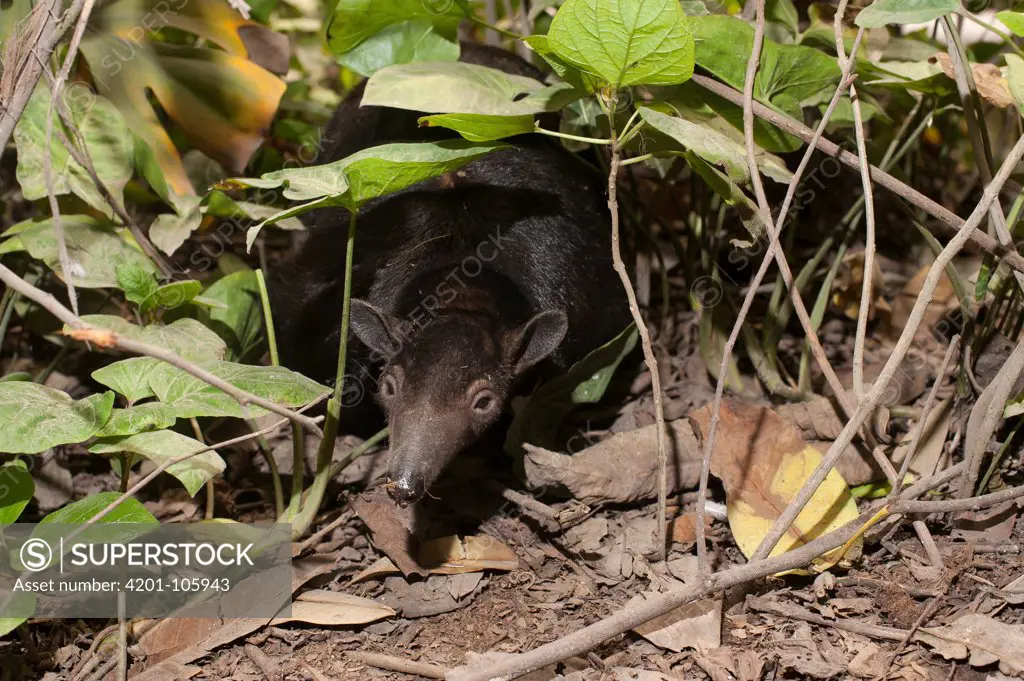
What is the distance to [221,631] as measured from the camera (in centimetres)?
314

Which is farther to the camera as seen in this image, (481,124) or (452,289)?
(452,289)

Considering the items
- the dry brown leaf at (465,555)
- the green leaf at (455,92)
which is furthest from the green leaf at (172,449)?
the green leaf at (455,92)

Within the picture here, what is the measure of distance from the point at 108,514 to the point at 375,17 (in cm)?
220

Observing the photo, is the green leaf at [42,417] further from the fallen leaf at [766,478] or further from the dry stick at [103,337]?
the fallen leaf at [766,478]

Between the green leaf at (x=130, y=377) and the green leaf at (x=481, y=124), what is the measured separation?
123 centimetres

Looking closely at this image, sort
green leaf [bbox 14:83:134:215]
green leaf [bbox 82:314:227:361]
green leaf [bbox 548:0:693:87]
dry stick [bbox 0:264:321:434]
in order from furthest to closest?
green leaf [bbox 14:83:134:215] < green leaf [bbox 82:314:227:361] < green leaf [bbox 548:0:693:87] < dry stick [bbox 0:264:321:434]

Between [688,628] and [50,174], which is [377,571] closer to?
[688,628]

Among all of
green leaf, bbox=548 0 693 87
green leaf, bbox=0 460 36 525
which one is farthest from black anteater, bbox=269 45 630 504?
green leaf, bbox=0 460 36 525

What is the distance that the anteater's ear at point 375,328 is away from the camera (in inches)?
139

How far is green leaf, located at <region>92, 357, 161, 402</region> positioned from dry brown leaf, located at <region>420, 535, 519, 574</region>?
1158mm

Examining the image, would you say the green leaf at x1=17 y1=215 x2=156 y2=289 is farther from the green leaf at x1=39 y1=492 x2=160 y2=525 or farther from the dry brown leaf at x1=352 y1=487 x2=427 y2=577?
the dry brown leaf at x1=352 y1=487 x2=427 y2=577

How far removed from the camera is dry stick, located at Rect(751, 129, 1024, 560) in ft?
8.68

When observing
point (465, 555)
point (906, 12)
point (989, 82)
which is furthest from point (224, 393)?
point (989, 82)

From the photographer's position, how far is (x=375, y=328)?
3.59m
